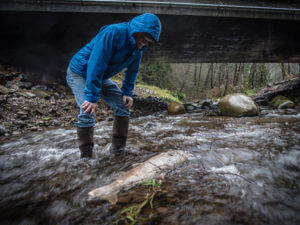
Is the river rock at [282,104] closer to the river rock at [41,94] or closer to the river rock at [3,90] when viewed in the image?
the river rock at [41,94]

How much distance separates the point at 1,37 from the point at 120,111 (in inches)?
315

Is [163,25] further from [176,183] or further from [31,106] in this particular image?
[176,183]

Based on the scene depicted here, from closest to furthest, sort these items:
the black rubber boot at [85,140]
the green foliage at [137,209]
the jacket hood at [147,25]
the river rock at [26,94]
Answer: the green foliage at [137,209] < the jacket hood at [147,25] < the black rubber boot at [85,140] < the river rock at [26,94]

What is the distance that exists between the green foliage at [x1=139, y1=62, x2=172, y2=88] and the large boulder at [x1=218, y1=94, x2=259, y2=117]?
1747cm

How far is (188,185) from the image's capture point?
164cm

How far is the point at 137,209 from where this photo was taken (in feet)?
4.23

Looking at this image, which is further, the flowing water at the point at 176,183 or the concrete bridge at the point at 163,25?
the concrete bridge at the point at 163,25

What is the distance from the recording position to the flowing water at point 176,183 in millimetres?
1286

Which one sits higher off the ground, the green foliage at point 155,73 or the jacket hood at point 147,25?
the jacket hood at point 147,25

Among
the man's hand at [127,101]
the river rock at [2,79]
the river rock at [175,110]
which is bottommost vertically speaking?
the river rock at [175,110]

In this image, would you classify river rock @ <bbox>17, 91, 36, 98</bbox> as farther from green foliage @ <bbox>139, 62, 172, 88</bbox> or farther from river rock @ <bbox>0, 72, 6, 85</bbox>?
green foliage @ <bbox>139, 62, 172, 88</bbox>

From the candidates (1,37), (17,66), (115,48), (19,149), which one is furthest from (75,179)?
(1,37)

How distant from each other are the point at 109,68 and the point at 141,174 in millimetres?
1404

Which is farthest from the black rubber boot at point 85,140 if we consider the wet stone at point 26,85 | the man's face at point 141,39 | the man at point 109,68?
the wet stone at point 26,85
